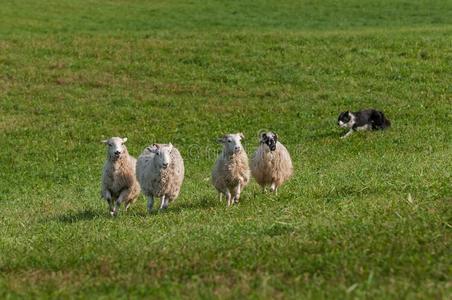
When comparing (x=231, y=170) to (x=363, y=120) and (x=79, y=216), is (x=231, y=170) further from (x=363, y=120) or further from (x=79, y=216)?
(x=363, y=120)

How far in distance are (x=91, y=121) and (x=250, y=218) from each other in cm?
1775

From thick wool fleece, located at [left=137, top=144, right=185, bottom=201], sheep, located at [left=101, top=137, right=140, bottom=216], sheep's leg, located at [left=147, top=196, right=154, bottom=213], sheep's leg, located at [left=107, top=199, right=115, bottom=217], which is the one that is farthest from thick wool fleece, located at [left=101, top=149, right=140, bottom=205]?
sheep's leg, located at [left=147, top=196, right=154, bottom=213]

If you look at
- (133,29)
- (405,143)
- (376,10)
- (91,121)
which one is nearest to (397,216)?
(405,143)

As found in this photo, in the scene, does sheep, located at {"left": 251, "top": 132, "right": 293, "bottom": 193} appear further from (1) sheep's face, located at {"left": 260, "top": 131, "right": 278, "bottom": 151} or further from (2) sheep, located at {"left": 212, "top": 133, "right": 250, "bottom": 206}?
(2) sheep, located at {"left": 212, "top": 133, "right": 250, "bottom": 206}

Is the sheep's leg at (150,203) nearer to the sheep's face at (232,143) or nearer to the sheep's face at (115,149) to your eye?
the sheep's face at (115,149)

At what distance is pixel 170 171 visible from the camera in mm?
15703

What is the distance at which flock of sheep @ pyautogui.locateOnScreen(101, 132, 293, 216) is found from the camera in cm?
1559

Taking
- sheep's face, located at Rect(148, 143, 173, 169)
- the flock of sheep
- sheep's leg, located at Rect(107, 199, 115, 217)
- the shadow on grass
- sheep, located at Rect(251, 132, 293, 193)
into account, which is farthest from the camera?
sheep, located at Rect(251, 132, 293, 193)

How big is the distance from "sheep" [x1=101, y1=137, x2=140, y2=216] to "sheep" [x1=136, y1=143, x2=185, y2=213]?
1.40ft

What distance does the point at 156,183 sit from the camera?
1545 cm

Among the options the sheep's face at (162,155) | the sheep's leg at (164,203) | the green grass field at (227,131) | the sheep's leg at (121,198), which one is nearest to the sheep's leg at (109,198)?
the sheep's leg at (121,198)

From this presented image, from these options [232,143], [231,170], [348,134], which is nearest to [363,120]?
[348,134]

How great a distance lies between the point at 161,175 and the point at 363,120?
37.4 feet

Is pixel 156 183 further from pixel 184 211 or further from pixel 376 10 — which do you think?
pixel 376 10
